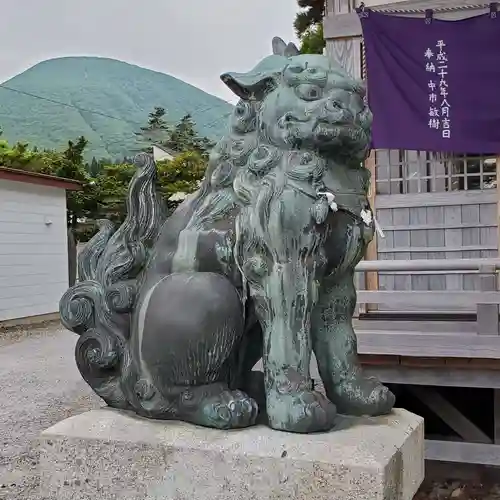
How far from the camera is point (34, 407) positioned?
5.43 meters

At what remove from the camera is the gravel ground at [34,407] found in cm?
381

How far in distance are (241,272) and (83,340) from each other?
0.53m

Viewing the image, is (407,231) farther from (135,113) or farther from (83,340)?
(135,113)

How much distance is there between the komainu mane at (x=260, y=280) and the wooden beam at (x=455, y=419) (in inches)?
134

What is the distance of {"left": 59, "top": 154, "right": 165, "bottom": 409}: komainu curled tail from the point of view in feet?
6.29

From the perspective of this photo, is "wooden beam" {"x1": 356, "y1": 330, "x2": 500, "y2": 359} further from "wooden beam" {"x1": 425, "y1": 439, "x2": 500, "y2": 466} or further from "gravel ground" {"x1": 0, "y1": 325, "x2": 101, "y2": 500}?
"gravel ground" {"x1": 0, "y1": 325, "x2": 101, "y2": 500}

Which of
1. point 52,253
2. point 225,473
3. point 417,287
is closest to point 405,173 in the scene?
point 417,287

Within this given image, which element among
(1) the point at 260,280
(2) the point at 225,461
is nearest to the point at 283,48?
(1) the point at 260,280

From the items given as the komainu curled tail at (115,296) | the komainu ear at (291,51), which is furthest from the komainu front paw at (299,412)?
the komainu ear at (291,51)

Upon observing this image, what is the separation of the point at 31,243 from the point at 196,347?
10.4 meters

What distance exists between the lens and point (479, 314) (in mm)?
3955

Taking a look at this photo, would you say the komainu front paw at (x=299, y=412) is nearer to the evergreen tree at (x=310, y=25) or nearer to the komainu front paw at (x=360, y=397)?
the komainu front paw at (x=360, y=397)

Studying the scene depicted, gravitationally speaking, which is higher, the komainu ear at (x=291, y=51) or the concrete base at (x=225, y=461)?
the komainu ear at (x=291, y=51)

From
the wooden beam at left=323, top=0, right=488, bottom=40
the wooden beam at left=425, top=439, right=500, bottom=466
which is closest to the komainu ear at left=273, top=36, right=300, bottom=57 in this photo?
the wooden beam at left=425, top=439, right=500, bottom=466
